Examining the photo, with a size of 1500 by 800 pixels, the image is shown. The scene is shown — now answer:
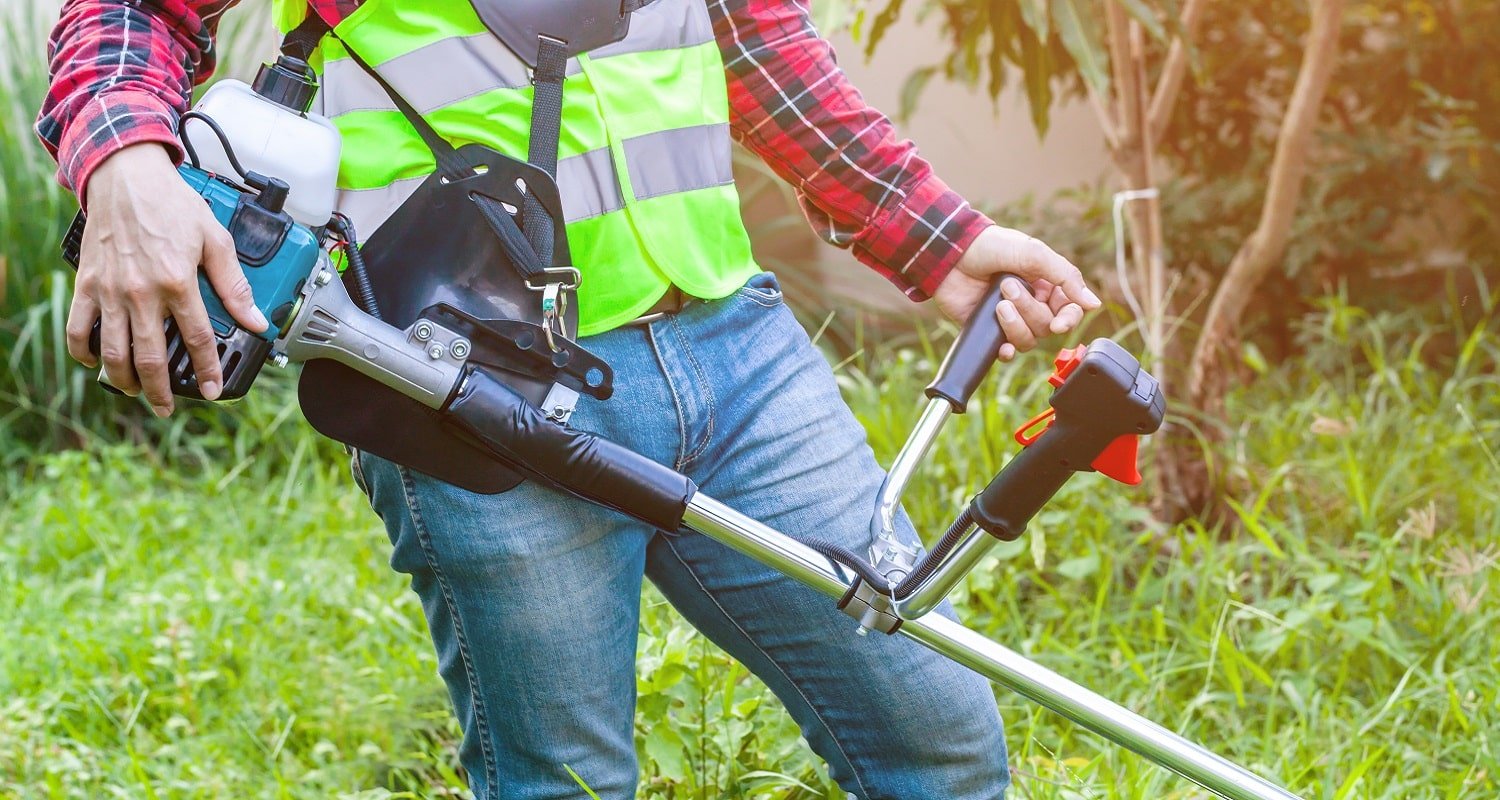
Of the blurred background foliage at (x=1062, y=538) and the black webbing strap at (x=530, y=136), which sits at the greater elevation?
the black webbing strap at (x=530, y=136)

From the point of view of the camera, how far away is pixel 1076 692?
1.17 m

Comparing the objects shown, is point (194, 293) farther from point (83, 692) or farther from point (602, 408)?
point (83, 692)

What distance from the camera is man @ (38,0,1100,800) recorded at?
46.6 inches

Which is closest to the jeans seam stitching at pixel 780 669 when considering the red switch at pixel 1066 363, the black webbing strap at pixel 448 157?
the black webbing strap at pixel 448 157

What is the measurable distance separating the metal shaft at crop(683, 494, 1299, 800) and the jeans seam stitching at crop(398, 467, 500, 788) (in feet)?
0.82

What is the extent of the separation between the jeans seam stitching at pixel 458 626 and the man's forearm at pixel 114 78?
36 cm

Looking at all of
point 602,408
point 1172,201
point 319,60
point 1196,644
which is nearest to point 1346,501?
point 1196,644

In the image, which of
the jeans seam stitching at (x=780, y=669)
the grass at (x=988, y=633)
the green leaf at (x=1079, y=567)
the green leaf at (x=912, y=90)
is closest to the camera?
the jeans seam stitching at (x=780, y=669)

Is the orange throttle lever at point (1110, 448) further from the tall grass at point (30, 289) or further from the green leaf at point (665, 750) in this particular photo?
the tall grass at point (30, 289)

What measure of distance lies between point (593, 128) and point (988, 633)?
64.2 inches

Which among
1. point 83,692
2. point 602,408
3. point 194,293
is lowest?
point 83,692

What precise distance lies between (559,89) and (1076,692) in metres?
0.71

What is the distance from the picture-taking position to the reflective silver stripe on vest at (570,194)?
1.25 meters

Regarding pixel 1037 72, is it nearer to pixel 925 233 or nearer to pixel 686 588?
pixel 925 233
